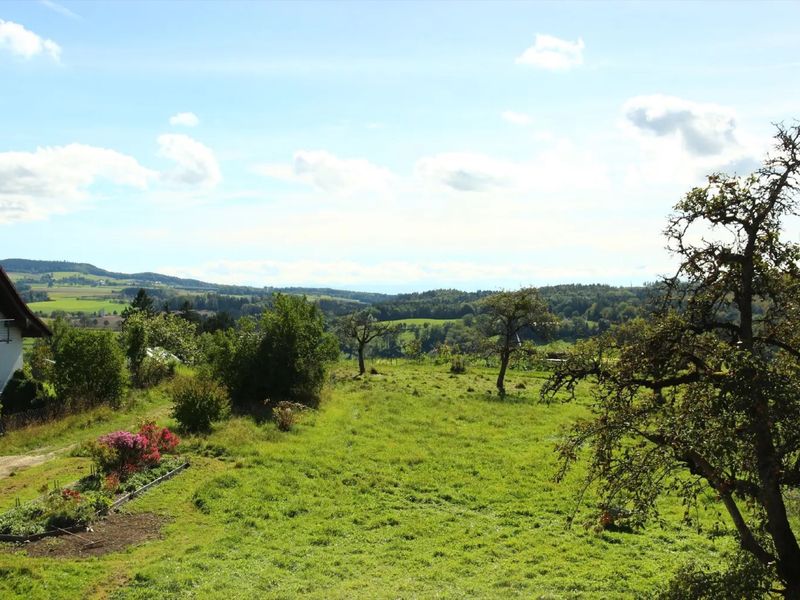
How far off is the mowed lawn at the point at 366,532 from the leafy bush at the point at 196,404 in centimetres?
100

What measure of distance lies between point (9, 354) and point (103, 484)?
63.9ft

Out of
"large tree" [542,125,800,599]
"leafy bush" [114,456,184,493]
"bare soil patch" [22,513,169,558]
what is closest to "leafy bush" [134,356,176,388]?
"leafy bush" [114,456,184,493]

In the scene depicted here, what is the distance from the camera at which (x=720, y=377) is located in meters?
9.50

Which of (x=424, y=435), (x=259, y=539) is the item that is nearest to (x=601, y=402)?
(x=259, y=539)

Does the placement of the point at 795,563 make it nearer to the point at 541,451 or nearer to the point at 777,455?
the point at 777,455

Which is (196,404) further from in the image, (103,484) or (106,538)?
(106,538)

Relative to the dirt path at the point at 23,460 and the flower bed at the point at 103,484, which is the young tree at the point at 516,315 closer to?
the flower bed at the point at 103,484

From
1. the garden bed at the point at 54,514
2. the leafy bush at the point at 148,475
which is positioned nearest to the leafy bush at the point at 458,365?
the leafy bush at the point at 148,475

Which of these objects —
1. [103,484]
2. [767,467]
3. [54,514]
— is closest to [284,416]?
[103,484]

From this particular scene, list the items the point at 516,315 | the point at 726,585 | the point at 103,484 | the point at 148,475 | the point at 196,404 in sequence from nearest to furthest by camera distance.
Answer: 1. the point at 726,585
2. the point at 103,484
3. the point at 148,475
4. the point at 196,404
5. the point at 516,315

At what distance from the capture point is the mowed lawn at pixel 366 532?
13250 millimetres

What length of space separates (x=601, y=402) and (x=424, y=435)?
21.5 meters

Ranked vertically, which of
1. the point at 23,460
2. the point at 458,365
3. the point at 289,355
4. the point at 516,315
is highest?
the point at 516,315

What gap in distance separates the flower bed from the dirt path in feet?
12.5
